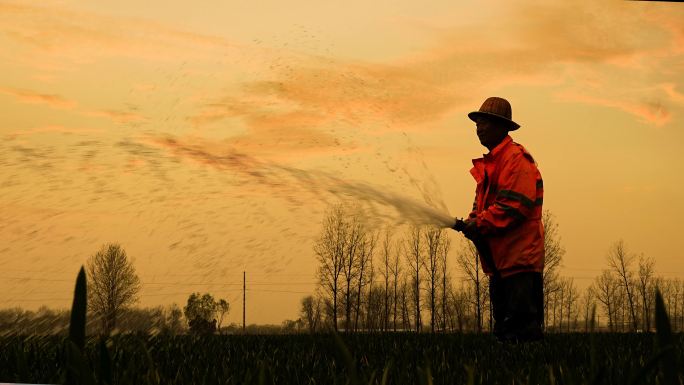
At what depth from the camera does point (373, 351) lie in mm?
5758

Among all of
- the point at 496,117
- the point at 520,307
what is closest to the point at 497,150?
the point at 496,117

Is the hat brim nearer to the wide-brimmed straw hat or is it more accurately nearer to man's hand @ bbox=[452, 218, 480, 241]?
the wide-brimmed straw hat

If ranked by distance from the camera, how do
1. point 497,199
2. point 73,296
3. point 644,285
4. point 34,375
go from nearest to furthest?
point 73,296
point 34,375
point 497,199
point 644,285

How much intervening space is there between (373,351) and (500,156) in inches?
92.4

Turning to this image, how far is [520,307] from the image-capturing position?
676 cm

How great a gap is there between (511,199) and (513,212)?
0.13m

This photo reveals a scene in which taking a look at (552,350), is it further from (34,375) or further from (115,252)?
(115,252)

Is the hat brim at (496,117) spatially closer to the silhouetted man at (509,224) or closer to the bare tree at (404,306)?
the silhouetted man at (509,224)

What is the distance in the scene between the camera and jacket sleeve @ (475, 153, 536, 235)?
655 centimetres

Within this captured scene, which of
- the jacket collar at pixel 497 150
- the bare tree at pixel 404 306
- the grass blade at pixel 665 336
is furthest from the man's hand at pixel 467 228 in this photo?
the bare tree at pixel 404 306

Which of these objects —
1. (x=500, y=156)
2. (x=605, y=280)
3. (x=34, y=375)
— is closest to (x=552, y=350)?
(x=500, y=156)

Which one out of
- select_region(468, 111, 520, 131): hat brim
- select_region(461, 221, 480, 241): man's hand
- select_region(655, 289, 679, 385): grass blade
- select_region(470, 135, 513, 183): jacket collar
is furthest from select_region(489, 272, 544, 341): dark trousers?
select_region(655, 289, 679, 385): grass blade

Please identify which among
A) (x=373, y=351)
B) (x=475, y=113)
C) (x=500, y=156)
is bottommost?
(x=373, y=351)

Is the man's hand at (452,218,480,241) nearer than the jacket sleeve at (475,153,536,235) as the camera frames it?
No
